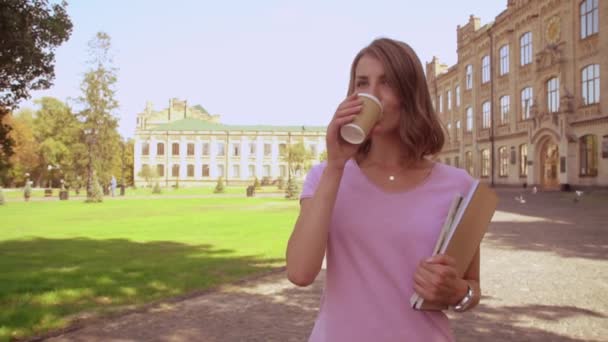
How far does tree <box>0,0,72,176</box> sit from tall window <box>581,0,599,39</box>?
29241 mm

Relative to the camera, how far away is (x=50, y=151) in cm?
7000

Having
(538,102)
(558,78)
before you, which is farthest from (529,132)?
(558,78)

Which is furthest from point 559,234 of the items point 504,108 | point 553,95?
point 504,108

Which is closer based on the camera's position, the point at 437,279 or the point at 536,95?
the point at 437,279

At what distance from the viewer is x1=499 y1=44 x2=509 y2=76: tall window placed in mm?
38719

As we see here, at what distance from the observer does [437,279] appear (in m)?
1.36

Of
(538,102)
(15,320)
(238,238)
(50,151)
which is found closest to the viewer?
(15,320)

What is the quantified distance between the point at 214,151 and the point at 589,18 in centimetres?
6247

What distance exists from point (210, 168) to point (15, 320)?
78.4 meters

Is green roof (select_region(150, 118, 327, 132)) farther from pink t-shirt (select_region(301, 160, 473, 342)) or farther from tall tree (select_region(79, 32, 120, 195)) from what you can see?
pink t-shirt (select_region(301, 160, 473, 342))

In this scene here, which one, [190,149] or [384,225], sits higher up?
[190,149]

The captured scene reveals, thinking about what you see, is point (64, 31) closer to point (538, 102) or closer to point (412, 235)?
point (412, 235)

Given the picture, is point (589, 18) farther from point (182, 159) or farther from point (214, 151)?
point (182, 159)

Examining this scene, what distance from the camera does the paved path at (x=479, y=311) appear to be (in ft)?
15.3
